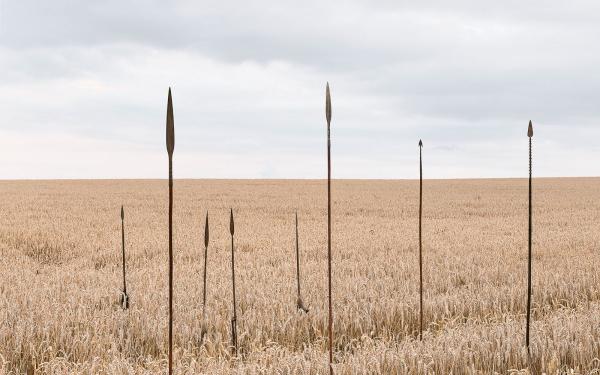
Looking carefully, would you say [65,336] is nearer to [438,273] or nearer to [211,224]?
[438,273]

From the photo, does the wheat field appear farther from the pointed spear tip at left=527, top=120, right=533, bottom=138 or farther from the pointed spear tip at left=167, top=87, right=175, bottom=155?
the pointed spear tip at left=167, top=87, right=175, bottom=155

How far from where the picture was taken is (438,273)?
31.2 feet

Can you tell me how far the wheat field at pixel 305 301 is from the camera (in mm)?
4125

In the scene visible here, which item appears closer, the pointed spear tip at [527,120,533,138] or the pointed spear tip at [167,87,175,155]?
the pointed spear tip at [167,87,175,155]

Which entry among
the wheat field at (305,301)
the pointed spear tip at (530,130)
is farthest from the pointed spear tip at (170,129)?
the wheat field at (305,301)

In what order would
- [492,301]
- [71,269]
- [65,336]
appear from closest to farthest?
[65,336] → [492,301] → [71,269]

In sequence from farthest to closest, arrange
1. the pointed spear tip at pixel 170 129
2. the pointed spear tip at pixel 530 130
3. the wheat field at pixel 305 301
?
the wheat field at pixel 305 301
the pointed spear tip at pixel 530 130
the pointed spear tip at pixel 170 129

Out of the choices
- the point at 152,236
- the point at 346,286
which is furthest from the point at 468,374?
the point at 152,236

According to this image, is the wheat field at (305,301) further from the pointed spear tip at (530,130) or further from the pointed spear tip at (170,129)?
the pointed spear tip at (170,129)

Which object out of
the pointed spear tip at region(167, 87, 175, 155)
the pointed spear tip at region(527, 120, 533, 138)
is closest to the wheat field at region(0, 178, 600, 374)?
the pointed spear tip at region(527, 120, 533, 138)

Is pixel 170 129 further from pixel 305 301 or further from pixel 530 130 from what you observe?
pixel 305 301

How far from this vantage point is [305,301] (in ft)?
22.4

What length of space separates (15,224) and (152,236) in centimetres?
521

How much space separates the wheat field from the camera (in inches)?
162
